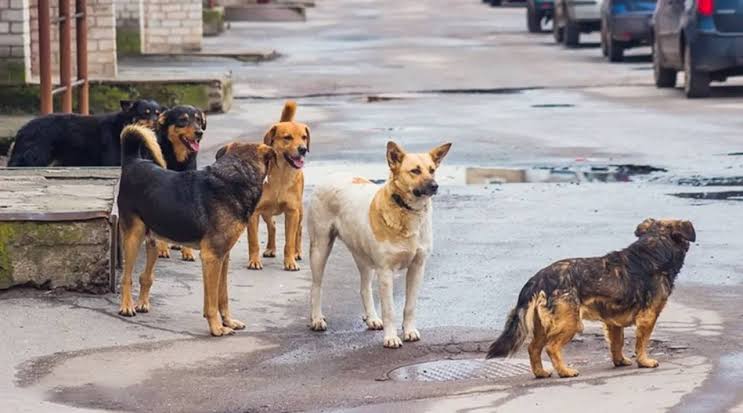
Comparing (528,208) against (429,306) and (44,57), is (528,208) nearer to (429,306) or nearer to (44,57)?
(429,306)

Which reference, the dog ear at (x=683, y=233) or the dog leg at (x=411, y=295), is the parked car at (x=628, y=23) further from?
the dog ear at (x=683, y=233)

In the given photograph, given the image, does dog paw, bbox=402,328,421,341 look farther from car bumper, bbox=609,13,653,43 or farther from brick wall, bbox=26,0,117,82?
car bumper, bbox=609,13,653,43

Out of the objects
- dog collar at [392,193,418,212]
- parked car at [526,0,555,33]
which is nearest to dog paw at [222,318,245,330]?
dog collar at [392,193,418,212]

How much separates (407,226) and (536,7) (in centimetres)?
3240

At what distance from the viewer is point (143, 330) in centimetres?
955

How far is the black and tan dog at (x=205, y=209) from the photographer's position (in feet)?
31.1

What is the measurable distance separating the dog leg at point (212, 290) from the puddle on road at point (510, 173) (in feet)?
18.7

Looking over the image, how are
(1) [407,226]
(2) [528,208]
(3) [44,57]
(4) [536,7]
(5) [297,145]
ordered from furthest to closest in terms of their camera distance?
(4) [536,7]
(3) [44,57]
(2) [528,208]
(5) [297,145]
(1) [407,226]

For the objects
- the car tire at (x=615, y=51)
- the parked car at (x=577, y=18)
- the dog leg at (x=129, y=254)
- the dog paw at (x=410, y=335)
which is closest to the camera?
the dog paw at (x=410, y=335)

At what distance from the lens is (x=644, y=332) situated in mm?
8344

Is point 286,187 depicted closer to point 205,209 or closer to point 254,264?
point 254,264

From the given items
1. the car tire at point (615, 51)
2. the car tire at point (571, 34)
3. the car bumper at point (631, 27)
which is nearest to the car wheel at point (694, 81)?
the car bumper at point (631, 27)

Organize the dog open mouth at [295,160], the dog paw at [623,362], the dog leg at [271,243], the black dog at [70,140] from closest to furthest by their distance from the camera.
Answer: the dog paw at [623,362] → the dog open mouth at [295,160] → the dog leg at [271,243] → the black dog at [70,140]

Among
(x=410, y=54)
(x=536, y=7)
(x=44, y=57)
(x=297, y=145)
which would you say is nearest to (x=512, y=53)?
(x=410, y=54)
